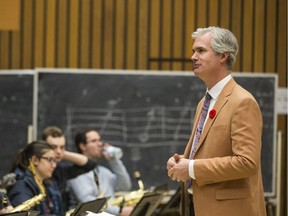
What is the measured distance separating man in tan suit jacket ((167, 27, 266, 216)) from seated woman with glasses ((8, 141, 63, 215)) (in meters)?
2.10

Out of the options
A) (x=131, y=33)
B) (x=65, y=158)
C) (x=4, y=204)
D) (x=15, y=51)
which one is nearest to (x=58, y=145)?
(x=65, y=158)

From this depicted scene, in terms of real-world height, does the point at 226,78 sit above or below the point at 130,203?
above

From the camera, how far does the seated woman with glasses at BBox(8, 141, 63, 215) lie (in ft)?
16.8

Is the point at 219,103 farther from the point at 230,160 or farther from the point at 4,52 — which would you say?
the point at 4,52

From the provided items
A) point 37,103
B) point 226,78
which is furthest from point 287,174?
point 226,78

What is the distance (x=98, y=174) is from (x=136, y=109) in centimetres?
111

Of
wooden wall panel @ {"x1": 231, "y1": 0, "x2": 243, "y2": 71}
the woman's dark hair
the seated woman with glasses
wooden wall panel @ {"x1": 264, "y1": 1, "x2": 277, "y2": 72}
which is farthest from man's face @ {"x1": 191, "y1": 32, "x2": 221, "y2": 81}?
wooden wall panel @ {"x1": 264, "y1": 1, "x2": 277, "y2": 72}

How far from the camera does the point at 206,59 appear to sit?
11.0 ft

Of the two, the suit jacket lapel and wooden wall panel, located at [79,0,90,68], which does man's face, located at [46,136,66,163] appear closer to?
wooden wall panel, located at [79,0,90,68]

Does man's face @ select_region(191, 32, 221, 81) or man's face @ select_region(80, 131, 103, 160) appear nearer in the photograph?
man's face @ select_region(191, 32, 221, 81)

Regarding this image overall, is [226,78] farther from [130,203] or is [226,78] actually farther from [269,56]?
[269,56]

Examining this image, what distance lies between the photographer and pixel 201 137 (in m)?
3.30

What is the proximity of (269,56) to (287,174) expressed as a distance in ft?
4.52

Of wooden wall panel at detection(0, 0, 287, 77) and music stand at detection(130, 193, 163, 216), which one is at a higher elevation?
wooden wall panel at detection(0, 0, 287, 77)
